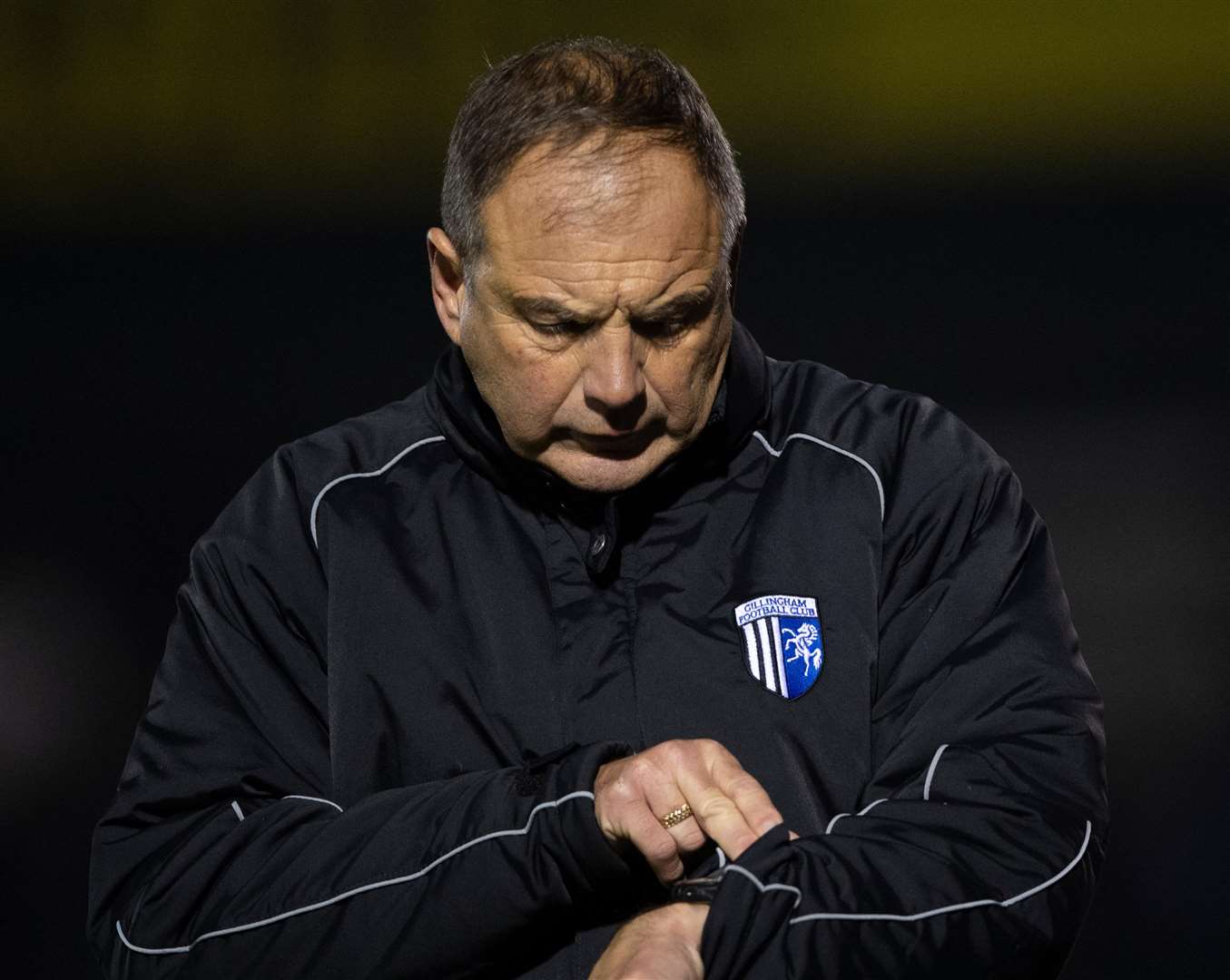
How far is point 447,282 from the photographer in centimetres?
151

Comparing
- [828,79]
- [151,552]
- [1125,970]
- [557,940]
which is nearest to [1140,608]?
[1125,970]

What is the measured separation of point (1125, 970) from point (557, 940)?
1580mm

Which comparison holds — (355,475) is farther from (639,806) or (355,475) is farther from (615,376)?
(639,806)

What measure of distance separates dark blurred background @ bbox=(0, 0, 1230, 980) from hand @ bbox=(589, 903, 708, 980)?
186 centimetres

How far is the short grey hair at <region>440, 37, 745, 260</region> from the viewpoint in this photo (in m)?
1.36

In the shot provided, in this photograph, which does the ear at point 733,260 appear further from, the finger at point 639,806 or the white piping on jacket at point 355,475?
the finger at point 639,806

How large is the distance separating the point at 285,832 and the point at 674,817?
0.31 m

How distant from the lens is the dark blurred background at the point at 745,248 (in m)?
3.00

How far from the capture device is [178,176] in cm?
323

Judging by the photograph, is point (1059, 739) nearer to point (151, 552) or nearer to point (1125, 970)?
point (1125, 970)

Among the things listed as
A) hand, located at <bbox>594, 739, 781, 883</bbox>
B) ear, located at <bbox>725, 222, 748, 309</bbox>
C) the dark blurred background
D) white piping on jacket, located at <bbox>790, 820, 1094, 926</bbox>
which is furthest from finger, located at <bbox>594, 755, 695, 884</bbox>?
the dark blurred background

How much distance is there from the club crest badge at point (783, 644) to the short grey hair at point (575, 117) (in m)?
0.29

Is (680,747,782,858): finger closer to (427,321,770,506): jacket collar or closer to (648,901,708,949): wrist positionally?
(648,901,708,949): wrist

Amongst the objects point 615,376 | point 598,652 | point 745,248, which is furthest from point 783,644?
point 745,248
